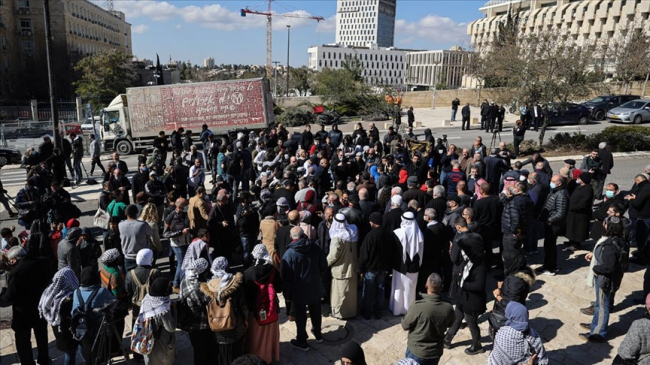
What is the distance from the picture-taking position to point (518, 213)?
7.38m

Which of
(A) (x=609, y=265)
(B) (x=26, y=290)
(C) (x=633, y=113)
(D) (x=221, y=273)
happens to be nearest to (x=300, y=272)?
(D) (x=221, y=273)

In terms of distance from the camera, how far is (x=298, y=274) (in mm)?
5996

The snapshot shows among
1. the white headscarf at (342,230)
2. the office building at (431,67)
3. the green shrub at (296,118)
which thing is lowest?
the white headscarf at (342,230)

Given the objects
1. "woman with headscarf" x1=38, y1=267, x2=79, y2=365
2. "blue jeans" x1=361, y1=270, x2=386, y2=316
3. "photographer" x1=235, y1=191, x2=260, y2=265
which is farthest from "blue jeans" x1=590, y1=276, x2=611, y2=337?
"woman with headscarf" x1=38, y1=267, x2=79, y2=365

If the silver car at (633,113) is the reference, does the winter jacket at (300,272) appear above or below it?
below

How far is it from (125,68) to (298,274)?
4796cm

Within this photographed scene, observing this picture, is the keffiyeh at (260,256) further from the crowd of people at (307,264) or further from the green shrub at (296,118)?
the green shrub at (296,118)

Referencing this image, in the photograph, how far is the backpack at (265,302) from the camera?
5391mm

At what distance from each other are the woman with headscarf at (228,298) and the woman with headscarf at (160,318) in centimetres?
41

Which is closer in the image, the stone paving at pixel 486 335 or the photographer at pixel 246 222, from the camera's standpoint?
the stone paving at pixel 486 335

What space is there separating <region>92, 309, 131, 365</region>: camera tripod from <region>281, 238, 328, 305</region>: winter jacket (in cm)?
201

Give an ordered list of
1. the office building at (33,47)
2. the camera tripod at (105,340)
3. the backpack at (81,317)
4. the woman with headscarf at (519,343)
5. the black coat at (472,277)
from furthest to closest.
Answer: the office building at (33,47) < the black coat at (472,277) < the camera tripod at (105,340) < the backpack at (81,317) < the woman with headscarf at (519,343)

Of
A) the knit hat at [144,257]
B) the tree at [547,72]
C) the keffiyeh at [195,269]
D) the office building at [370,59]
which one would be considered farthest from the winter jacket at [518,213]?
the office building at [370,59]

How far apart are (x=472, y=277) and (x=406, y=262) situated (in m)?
1.06
